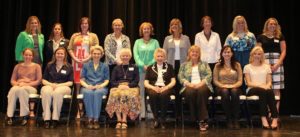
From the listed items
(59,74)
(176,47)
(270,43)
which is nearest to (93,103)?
(59,74)

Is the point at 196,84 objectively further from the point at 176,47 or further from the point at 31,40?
the point at 31,40

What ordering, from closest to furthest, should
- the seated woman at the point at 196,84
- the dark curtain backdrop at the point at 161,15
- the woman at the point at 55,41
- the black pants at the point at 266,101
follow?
the seated woman at the point at 196,84, the black pants at the point at 266,101, the woman at the point at 55,41, the dark curtain backdrop at the point at 161,15

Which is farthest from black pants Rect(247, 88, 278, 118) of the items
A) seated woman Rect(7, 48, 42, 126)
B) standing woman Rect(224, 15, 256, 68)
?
seated woman Rect(7, 48, 42, 126)

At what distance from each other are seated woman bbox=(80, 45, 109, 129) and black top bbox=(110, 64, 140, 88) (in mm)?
100

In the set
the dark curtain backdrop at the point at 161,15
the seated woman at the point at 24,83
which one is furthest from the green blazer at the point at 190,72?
the seated woman at the point at 24,83

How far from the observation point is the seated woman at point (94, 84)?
4875 millimetres

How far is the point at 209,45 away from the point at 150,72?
3.28 feet

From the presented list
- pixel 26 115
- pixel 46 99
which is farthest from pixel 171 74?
pixel 26 115

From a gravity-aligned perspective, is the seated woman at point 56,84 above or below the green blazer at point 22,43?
below

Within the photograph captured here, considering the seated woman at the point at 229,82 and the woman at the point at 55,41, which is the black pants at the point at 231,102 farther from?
the woman at the point at 55,41

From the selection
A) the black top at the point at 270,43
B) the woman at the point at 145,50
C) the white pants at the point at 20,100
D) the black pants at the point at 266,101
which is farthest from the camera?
the woman at the point at 145,50

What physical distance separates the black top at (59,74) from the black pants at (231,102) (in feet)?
6.92

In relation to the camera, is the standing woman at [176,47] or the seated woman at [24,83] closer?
the seated woman at [24,83]

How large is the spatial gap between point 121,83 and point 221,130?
1.46m
